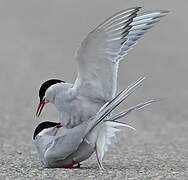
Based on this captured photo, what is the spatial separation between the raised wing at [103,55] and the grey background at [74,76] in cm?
69

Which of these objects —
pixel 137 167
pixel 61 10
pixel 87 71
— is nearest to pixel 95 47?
pixel 87 71

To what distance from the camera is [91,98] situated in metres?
4.82

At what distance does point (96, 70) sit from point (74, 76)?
8.10m

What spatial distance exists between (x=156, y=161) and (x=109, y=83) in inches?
47.0

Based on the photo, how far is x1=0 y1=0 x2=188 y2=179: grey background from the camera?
5145 mm

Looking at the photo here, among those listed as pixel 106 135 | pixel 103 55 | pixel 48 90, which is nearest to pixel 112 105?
pixel 106 135

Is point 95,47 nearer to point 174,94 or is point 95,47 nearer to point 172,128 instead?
point 172,128

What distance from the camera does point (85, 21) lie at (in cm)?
1758

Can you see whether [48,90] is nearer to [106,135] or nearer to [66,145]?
[66,145]

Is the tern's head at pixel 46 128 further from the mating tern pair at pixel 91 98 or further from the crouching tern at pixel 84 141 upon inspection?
the crouching tern at pixel 84 141

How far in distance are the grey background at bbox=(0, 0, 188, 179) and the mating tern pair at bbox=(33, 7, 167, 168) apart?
18 cm

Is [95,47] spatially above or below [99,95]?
above

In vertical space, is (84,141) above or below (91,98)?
below

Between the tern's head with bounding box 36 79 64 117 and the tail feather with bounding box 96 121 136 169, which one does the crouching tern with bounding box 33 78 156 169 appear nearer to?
the tail feather with bounding box 96 121 136 169
